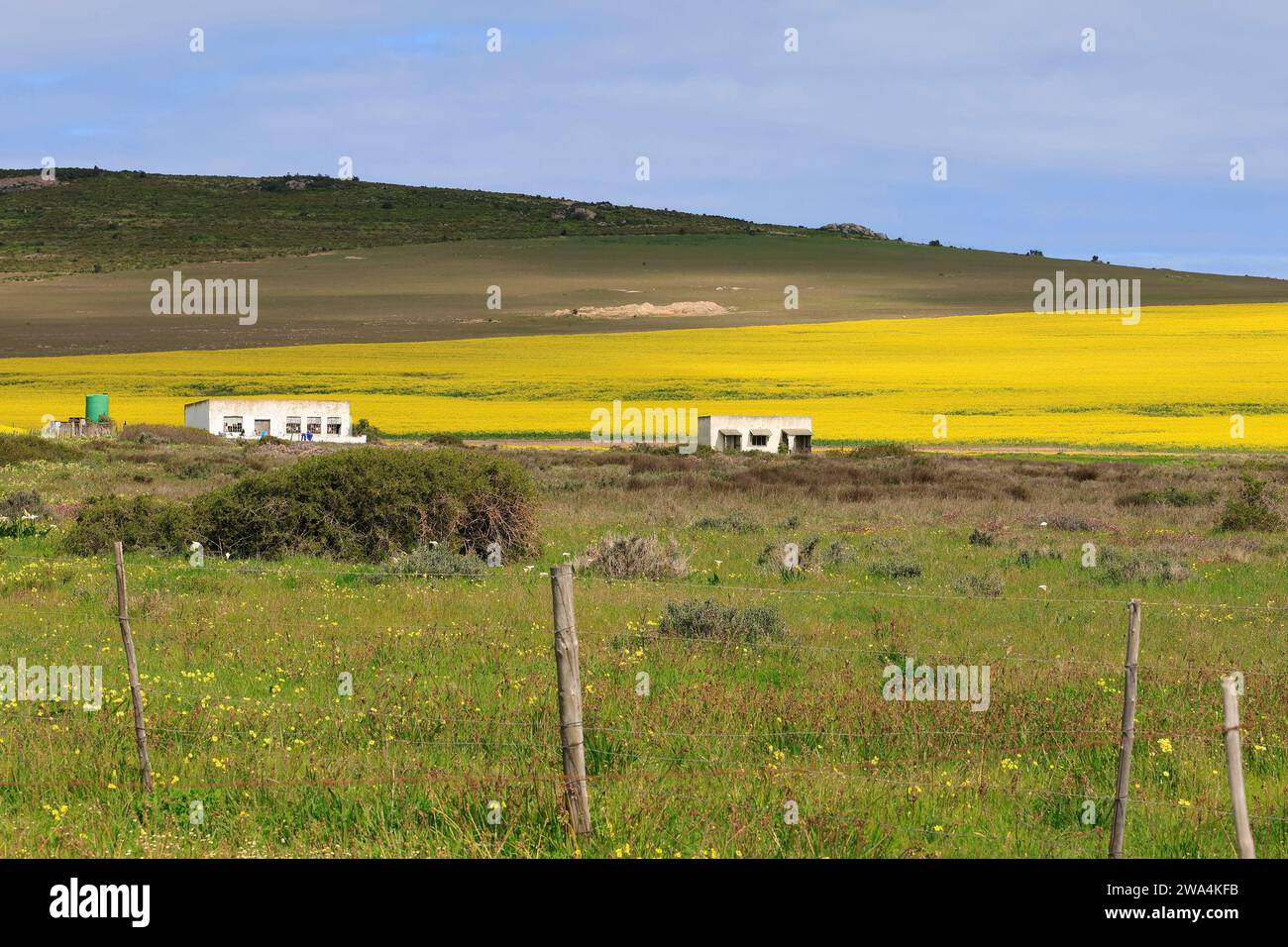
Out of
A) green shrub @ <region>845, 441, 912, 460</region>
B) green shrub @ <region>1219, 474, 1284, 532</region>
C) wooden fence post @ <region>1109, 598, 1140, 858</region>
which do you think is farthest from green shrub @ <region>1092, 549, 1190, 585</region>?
green shrub @ <region>845, 441, 912, 460</region>

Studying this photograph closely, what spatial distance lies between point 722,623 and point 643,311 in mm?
90659

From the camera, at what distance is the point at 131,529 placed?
19.8 meters

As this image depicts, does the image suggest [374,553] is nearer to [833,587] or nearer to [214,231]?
[833,587]

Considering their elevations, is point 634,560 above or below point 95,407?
below

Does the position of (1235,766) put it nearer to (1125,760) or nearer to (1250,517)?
(1125,760)

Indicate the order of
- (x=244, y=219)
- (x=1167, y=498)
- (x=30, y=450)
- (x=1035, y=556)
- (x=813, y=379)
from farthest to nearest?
(x=244, y=219), (x=813, y=379), (x=30, y=450), (x=1167, y=498), (x=1035, y=556)

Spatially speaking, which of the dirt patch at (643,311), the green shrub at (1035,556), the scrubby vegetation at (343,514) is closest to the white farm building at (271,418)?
the scrubby vegetation at (343,514)

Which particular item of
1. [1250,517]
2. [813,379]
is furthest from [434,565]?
[813,379]

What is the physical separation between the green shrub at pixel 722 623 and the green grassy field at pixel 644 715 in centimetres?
19

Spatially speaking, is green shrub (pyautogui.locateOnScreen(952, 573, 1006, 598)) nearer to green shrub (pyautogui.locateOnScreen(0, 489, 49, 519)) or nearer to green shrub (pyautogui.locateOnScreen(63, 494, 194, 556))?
green shrub (pyautogui.locateOnScreen(63, 494, 194, 556))

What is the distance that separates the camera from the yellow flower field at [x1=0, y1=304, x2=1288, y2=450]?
58188 millimetres

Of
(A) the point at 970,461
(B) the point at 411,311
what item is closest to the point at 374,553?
(A) the point at 970,461

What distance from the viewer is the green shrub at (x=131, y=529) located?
63.8 ft
